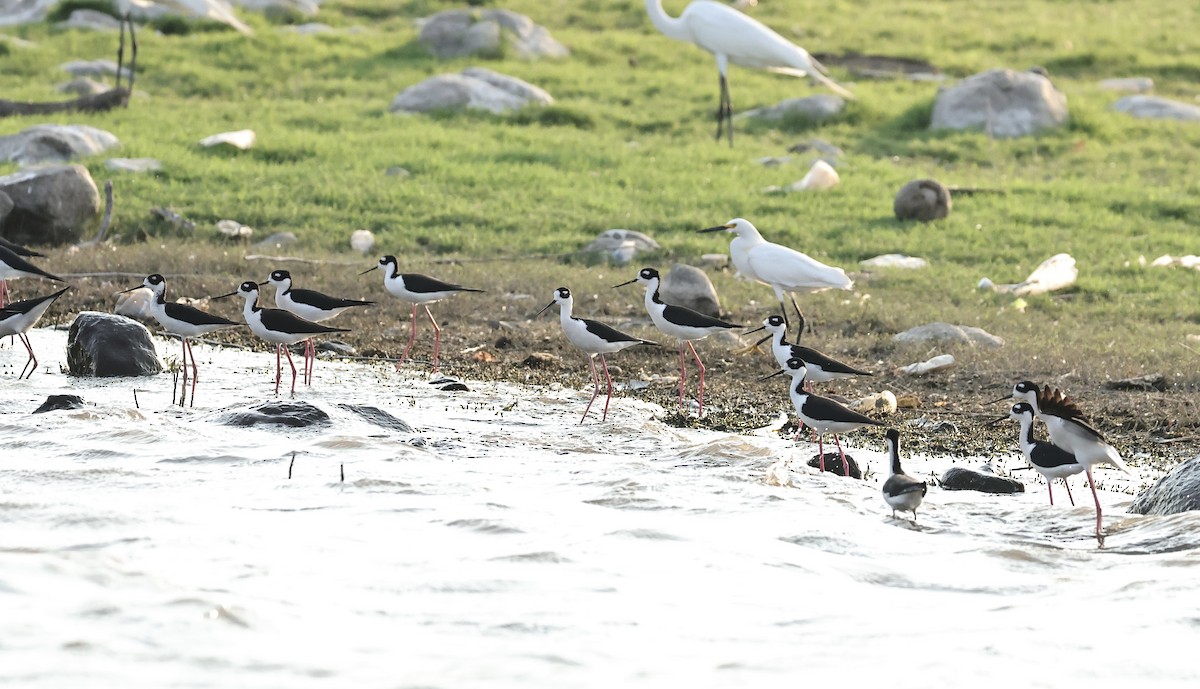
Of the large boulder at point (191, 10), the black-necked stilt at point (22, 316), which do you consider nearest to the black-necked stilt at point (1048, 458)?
the black-necked stilt at point (22, 316)

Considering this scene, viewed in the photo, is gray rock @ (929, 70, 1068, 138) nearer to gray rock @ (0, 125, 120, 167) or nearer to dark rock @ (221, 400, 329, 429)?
gray rock @ (0, 125, 120, 167)

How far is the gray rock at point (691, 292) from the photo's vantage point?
14.4 meters

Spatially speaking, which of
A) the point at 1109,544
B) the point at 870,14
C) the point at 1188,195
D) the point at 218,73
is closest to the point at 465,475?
the point at 1109,544

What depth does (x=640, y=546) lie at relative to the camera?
767cm

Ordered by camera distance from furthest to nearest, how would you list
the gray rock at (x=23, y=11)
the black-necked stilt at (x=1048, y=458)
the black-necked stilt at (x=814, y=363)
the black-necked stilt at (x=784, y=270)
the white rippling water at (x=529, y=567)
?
the gray rock at (x=23, y=11)
the black-necked stilt at (x=784, y=270)
the black-necked stilt at (x=814, y=363)
the black-necked stilt at (x=1048, y=458)
the white rippling water at (x=529, y=567)

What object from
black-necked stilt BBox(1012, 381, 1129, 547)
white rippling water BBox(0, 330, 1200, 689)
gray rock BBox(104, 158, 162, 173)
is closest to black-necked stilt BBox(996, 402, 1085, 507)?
black-necked stilt BBox(1012, 381, 1129, 547)

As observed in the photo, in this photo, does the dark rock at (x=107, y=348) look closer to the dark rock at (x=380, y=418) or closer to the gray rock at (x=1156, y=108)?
the dark rock at (x=380, y=418)

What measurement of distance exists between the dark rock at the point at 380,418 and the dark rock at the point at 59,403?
1.86 meters

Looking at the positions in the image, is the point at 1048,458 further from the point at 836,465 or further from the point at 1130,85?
the point at 1130,85

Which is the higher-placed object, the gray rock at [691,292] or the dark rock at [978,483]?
the gray rock at [691,292]

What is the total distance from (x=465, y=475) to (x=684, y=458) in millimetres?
1552

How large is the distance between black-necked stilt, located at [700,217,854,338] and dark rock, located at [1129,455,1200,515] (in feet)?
16.0

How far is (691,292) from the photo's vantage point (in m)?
14.3

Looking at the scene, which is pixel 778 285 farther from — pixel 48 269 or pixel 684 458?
pixel 48 269
